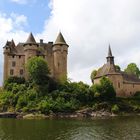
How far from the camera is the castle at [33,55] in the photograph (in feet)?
264

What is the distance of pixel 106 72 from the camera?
83.1m

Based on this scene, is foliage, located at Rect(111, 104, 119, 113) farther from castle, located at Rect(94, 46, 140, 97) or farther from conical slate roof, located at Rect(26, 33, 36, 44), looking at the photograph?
conical slate roof, located at Rect(26, 33, 36, 44)

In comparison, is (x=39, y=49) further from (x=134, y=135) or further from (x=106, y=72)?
(x=134, y=135)

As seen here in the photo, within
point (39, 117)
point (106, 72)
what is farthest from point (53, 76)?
point (39, 117)

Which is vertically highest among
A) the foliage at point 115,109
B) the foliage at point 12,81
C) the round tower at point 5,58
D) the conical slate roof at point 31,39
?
the conical slate roof at point 31,39

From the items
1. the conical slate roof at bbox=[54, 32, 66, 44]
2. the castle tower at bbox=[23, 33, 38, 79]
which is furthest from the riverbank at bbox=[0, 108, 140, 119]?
the conical slate roof at bbox=[54, 32, 66, 44]

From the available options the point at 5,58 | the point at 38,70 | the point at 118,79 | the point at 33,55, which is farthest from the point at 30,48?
the point at 118,79

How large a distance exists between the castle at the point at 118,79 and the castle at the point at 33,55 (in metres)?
11.5

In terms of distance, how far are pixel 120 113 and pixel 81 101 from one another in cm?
967

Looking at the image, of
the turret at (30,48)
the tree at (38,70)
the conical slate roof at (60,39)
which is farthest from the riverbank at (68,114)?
the conical slate roof at (60,39)

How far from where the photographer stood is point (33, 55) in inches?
3164

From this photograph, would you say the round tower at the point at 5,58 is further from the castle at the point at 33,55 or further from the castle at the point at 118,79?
the castle at the point at 118,79

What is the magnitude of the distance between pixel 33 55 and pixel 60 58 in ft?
24.1

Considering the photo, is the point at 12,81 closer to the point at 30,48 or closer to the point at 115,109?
the point at 30,48
